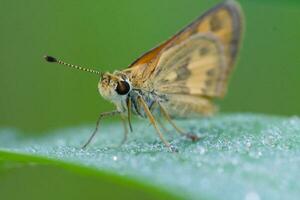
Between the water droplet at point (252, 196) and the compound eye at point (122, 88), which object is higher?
the compound eye at point (122, 88)

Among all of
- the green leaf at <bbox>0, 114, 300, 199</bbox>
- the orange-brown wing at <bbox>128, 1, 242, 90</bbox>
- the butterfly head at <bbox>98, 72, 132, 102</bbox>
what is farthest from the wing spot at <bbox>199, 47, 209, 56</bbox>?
the butterfly head at <bbox>98, 72, 132, 102</bbox>

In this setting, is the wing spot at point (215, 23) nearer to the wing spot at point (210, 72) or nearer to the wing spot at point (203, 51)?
the wing spot at point (203, 51)

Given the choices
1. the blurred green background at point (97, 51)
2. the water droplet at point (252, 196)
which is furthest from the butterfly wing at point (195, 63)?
the water droplet at point (252, 196)

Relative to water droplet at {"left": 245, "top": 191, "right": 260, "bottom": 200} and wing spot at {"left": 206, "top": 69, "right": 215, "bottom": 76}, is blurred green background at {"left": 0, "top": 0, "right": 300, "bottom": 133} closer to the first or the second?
wing spot at {"left": 206, "top": 69, "right": 215, "bottom": 76}

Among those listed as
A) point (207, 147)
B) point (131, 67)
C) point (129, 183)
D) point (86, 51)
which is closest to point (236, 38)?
point (131, 67)

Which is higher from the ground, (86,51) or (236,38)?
(86,51)

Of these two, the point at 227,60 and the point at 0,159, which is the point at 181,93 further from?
the point at 0,159
